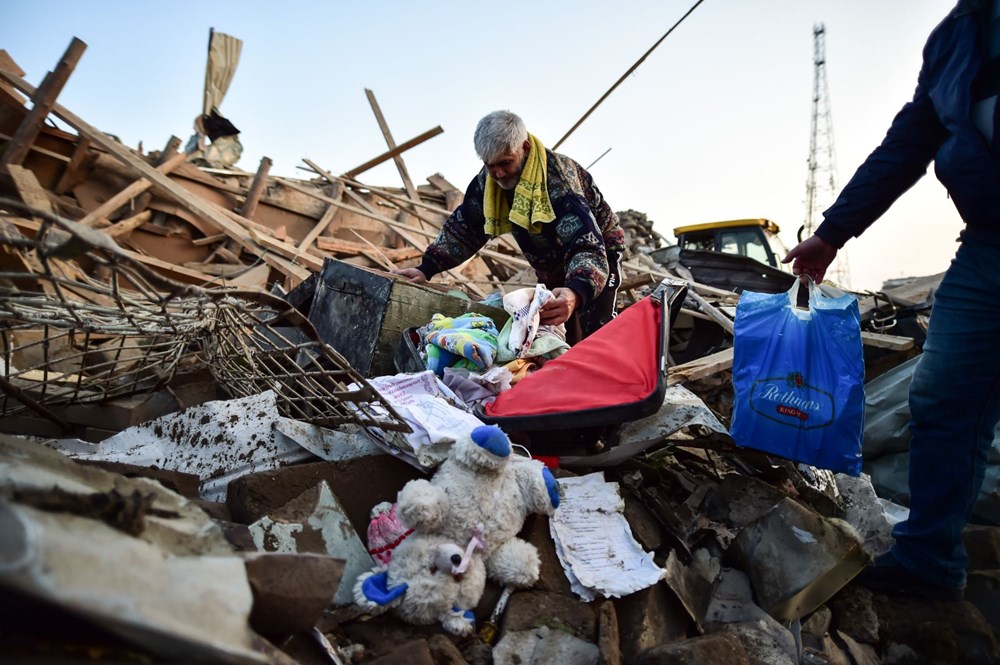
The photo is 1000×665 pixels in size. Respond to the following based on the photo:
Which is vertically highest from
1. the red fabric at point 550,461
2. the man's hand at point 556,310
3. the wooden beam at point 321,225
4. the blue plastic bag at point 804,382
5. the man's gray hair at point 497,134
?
the man's gray hair at point 497,134

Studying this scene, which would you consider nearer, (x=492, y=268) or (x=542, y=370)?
(x=542, y=370)

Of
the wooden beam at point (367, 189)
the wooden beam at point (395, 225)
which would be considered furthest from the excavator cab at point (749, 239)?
the wooden beam at point (395, 225)

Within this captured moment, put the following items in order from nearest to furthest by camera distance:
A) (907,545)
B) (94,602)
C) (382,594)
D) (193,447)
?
1. (94,602)
2. (382,594)
3. (907,545)
4. (193,447)

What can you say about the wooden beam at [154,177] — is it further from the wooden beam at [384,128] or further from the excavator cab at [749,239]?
the excavator cab at [749,239]

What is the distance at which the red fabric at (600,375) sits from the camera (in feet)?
6.10

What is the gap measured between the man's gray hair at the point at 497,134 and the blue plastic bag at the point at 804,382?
1232 millimetres

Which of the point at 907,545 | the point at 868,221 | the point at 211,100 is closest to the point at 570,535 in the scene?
the point at 907,545

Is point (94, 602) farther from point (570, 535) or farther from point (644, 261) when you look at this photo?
point (644, 261)

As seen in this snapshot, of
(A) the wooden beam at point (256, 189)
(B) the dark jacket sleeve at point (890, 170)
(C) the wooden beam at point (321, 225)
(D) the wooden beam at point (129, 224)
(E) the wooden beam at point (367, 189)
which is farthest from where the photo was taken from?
(E) the wooden beam at point (367, 189)

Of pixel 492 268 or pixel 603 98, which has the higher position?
pixel 603 98

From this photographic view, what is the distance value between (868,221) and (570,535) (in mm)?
1412

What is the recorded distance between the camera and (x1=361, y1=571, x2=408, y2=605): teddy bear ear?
1.31 meters

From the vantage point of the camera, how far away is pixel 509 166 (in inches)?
104

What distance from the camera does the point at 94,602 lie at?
0.62 m
